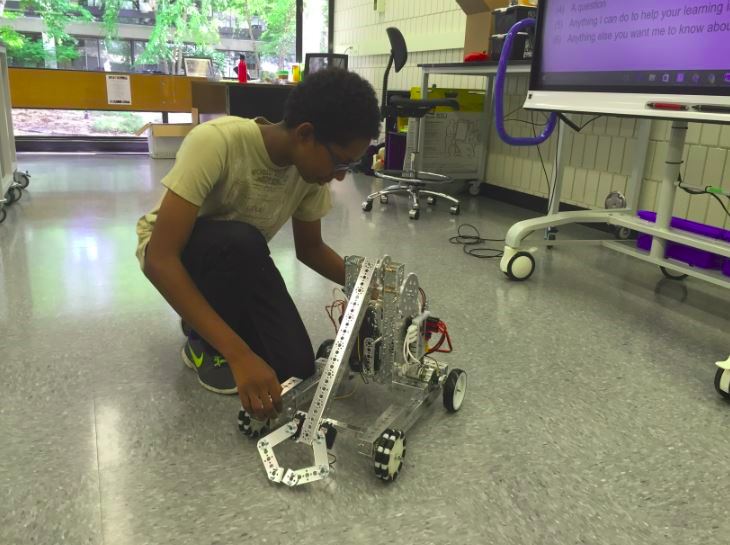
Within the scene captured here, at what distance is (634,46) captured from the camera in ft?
6.68

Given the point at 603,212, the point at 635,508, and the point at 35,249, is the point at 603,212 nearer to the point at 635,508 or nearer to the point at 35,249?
the point at 635,508

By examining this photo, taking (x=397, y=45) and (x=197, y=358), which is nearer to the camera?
(x=197, y=358)

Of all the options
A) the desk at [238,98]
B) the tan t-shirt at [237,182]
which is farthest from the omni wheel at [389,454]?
the desk at [238,98]

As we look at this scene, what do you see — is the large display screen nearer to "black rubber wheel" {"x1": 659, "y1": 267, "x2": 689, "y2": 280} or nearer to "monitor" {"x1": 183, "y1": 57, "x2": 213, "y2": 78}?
"black rubber wheel" {"x1": 659, "y1": 267, "x2": 689, "y2": 280}

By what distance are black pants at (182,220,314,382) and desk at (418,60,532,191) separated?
1.88 m

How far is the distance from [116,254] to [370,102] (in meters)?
1.75

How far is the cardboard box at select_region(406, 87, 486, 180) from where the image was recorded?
405cm

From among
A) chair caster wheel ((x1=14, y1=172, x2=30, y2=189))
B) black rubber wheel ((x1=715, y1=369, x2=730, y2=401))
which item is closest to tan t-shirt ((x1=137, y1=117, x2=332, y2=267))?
black rubber wheel ((x1=715, y1=369, x2=730, y2=401))

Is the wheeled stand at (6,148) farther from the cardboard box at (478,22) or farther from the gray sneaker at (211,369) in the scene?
the cardboard box at (478,22)

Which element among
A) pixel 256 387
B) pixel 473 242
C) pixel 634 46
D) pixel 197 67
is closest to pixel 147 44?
pixel 197 67

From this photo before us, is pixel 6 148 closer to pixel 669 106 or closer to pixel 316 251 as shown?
pixel 316 251

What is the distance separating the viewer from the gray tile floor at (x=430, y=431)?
973 millimetres

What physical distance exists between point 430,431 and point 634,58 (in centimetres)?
152

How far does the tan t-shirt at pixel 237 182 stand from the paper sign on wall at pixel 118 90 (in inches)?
195
